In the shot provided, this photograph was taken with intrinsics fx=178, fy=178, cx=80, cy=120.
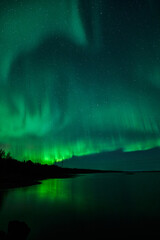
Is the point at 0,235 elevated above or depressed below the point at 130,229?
above

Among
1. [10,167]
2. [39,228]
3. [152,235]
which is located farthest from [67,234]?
[10,167]

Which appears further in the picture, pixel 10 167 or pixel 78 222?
pixel 10 167

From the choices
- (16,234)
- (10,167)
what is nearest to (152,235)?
(16,234)

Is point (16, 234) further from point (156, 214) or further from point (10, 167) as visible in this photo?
point (10, 167)

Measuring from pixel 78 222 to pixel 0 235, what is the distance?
8.52 metres

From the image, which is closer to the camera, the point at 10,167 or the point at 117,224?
the point at 117,224

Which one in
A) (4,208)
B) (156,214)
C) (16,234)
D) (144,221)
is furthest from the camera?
(4,208)

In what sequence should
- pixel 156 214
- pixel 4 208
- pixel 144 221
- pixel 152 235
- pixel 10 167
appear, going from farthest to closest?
pixel 10 167 → pixel 4 208 → pixel 156 214 → pixel 144 221 → pixel 152 235

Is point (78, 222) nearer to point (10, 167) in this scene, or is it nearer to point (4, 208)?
point (4, 208)

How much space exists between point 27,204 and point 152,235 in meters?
16.8

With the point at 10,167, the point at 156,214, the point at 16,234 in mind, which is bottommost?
the point at 156,214

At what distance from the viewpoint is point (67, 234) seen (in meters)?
12.4

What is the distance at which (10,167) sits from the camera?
251 ft

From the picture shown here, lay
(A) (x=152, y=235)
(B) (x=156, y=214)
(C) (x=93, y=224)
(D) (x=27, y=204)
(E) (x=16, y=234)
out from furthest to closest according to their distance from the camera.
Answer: (D) (x=27, y=204) → (B) (x=156, y=214) → (C) (x=93, y=224) → (A) (x=152, y=235) → (E) (x=16, y=234)
